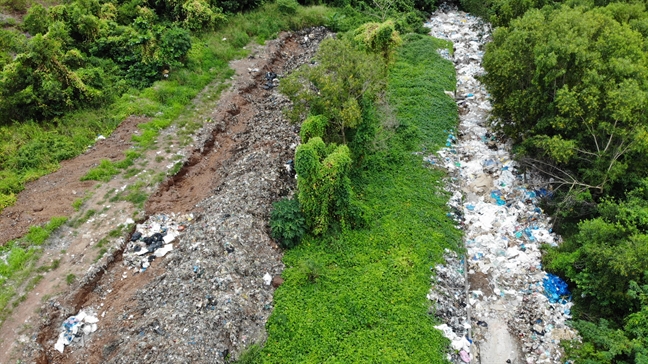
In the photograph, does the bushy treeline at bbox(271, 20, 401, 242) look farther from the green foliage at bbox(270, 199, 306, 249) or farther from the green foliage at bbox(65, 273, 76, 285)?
the green foliage at bbox(65, 273, 76, 285)

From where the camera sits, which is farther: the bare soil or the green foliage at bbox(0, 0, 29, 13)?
the green foliage at bbox(0, 0, 29, 13)

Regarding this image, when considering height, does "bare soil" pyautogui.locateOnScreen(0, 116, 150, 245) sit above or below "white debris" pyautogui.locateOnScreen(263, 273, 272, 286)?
above

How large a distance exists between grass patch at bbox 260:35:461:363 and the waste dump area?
1.92 feet

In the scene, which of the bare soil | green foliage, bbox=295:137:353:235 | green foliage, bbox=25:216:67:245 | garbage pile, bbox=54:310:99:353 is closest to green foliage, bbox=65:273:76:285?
garbage pile, bbox=54:310:99:353

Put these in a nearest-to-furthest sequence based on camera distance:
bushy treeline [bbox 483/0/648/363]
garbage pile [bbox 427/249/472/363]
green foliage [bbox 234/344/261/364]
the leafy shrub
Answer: green foliage [bbox 234/344/261/364], bushy treeline [bbox 483/0/648/363], garbage pile [bbox 427/249/472/363], the leafy shrub

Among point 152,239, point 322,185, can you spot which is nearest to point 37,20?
point 152,239

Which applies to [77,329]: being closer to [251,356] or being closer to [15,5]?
[251,356]

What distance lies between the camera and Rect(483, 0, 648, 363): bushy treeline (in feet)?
32.1

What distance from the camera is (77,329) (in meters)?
9.83

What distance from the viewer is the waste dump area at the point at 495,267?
10.5m

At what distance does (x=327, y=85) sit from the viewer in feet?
41.6

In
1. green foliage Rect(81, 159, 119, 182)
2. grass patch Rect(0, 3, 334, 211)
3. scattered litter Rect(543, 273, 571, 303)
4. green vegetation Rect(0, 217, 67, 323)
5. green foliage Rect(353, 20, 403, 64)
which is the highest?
green foliage Rect(353, 20, 403, 64)

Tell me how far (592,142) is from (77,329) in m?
15.2

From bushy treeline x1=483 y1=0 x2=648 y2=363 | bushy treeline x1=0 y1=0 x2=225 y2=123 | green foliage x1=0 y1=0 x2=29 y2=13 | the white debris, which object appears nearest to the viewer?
bushy treeline x1=483 y1=0 x2=648 y2=363
